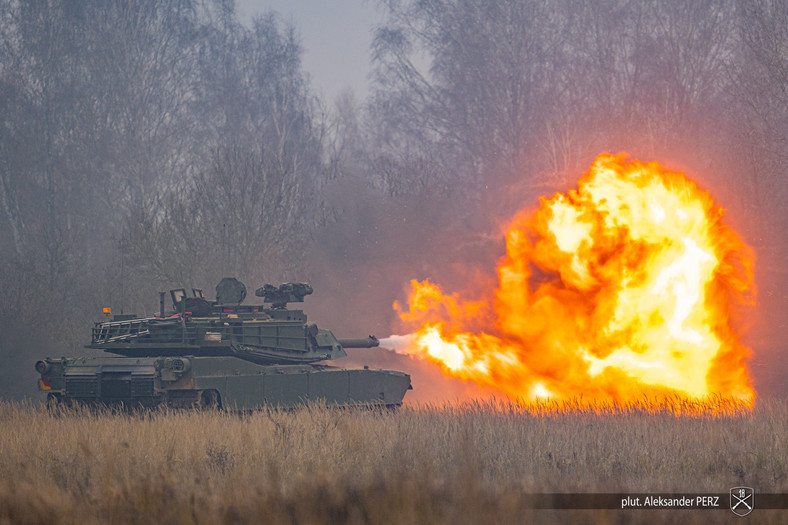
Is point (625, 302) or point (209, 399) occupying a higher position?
point (625, 302)

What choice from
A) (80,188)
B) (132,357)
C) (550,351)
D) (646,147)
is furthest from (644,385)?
(80,188)

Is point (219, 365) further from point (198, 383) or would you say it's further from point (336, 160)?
point (336, 160)

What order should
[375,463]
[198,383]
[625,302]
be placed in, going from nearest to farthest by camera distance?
[375,463] < [198,383] < [625,302]

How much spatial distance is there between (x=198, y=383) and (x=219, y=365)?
52cm

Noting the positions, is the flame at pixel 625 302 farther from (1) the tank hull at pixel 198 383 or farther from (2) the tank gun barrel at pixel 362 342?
(1) the tank hull at pixel 198 383

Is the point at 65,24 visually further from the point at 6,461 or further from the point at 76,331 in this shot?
the point at 6,461

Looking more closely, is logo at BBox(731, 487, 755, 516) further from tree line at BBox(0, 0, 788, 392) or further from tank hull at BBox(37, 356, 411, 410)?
tree line at BBox(0, 0, 788, 392)

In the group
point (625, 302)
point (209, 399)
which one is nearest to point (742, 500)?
point (625, 302)

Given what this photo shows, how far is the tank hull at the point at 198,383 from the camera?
1645 cm

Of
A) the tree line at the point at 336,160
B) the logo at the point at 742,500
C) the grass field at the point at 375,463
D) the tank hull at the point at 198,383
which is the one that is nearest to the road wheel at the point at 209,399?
the tank hull at the point at 198,383

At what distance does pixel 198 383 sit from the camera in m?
16.7

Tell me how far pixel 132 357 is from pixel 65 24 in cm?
2648

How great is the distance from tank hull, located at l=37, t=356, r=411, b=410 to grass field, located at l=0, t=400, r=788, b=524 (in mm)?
504

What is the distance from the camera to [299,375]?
17.7m
